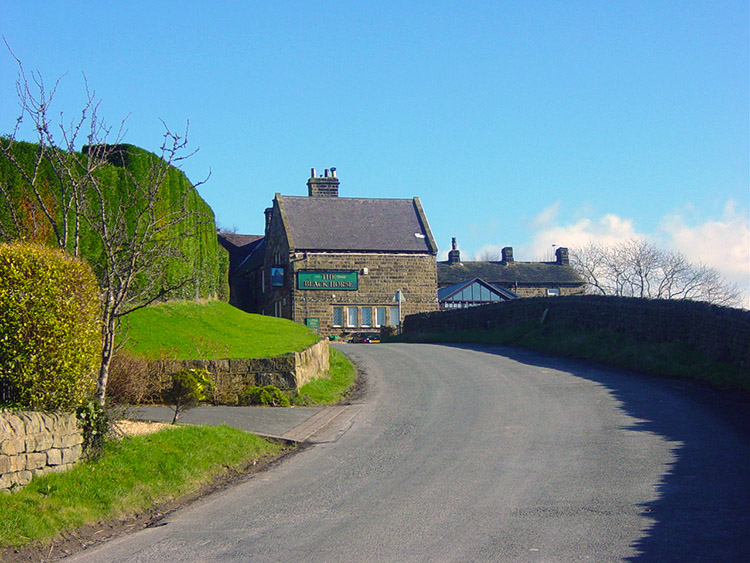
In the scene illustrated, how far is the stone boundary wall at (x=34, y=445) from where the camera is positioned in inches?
317

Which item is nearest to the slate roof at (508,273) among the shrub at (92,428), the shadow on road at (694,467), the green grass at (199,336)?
the green grass at (199,336)

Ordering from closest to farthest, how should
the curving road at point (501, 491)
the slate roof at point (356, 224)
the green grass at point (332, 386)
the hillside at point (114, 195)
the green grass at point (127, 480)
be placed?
the curving road at point (501, 491) → the green grass at point (127, 480) → the hillside at point (114, 195) → the green grass at point (332, 386) → the slate roof at point (356, 224)

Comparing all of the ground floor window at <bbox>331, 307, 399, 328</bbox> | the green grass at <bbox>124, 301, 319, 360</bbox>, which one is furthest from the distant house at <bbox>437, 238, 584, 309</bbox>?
the green grass at <bbox>124, 301, 319, 360</bbox>

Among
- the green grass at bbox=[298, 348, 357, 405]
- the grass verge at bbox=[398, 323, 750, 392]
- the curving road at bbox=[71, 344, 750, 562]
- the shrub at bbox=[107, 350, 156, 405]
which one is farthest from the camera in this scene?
the grass verge at bbox=[398, 323, 750, 392]

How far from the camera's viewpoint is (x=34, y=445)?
28.1 ft

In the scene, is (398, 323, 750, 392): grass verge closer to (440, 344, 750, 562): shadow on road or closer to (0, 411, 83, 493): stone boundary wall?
(440, 344, 750, 562): shadow on road

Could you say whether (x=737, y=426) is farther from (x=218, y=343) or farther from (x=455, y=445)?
(x=218, y=343)

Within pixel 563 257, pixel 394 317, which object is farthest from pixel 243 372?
pixel 563 257

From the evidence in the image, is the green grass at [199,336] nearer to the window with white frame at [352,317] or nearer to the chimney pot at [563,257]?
the window with white frame at [352,317]

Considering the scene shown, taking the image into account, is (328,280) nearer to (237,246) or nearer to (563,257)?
(237,246)

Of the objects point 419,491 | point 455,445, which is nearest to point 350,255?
point 455,445

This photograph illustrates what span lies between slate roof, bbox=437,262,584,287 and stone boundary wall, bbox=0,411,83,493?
57.8 m

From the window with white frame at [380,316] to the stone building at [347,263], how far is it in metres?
0.06

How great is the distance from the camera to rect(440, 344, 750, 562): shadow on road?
22.8ft
